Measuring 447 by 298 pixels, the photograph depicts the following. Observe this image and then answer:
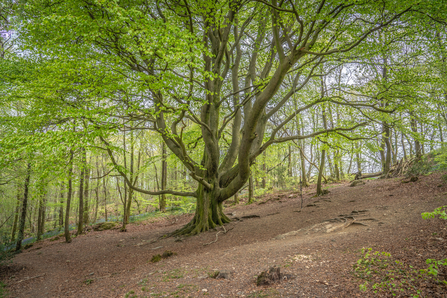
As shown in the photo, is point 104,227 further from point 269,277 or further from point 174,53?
point 269,277

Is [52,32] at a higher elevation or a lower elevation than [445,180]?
higher

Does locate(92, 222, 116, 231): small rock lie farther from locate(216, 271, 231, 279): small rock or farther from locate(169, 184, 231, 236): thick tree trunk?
locate(216, 271, 231, 279): small rock

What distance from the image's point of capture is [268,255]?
4605mm

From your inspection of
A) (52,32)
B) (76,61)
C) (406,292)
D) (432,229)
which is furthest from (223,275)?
(52,32)

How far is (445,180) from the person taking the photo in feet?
22.7

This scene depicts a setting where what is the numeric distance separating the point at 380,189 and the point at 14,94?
45.9ft

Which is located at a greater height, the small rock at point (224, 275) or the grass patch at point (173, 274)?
the small rock at point (224, 275)

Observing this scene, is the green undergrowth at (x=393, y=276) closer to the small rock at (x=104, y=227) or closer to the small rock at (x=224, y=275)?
the small rock at (x=224, y=275)

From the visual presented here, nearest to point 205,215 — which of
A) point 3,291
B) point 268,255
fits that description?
point 268,255

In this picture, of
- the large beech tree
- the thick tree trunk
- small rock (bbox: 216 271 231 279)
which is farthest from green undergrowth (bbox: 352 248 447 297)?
the thick tree trunk

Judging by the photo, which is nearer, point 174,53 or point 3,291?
point 174,53

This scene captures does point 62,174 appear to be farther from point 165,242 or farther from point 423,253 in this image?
point 423,253

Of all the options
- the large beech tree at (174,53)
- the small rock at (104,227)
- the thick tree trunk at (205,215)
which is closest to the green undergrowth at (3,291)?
the large beech tree at (174,53)

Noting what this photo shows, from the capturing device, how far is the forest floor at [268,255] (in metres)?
3.12
